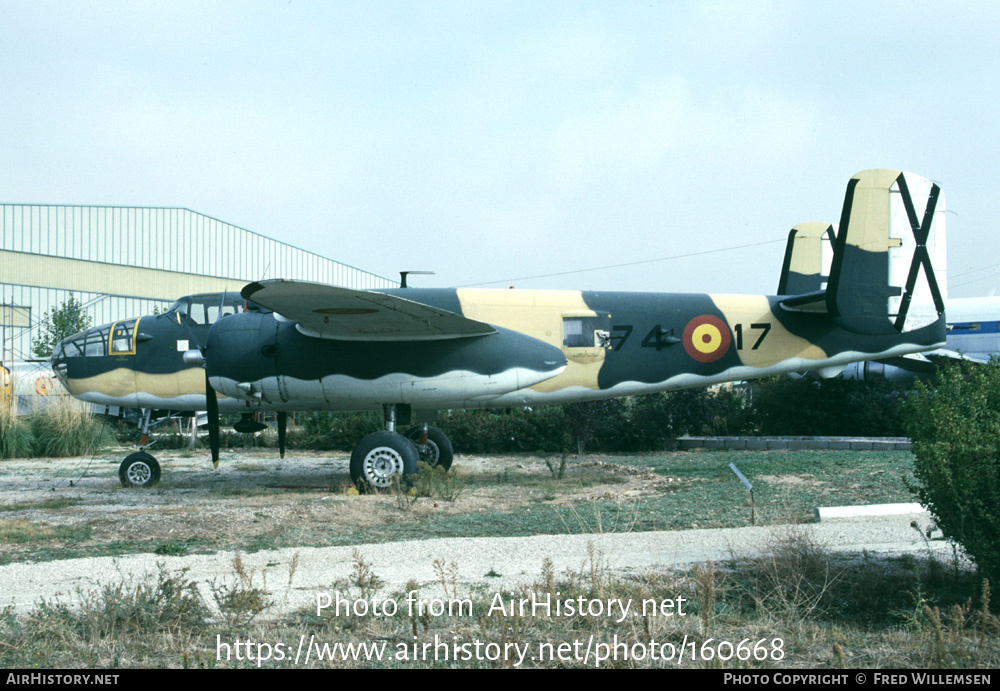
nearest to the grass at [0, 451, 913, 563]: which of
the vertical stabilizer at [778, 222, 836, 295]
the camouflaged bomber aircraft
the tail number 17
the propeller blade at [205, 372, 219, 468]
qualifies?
the propeller blade at [205, 372, 219, 468]

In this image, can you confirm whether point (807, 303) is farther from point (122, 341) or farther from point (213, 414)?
point (122, 341)

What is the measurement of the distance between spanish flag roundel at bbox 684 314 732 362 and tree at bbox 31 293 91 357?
2738cm

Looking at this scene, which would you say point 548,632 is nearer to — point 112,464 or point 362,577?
point 362,577

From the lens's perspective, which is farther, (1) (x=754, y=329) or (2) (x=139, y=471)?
(1) (x=754, y=329)

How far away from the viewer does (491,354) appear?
40.8 ft

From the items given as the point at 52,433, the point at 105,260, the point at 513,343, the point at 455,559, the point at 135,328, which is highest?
the point at 105,260

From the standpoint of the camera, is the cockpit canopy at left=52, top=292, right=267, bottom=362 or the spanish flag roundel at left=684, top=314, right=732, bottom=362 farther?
the cockpit canopy at left=52, top=292, right=267, bottom=362

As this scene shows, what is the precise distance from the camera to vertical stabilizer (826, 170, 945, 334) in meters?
12.5

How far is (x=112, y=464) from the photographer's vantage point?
1731 centimetres

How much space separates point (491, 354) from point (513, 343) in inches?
16.3

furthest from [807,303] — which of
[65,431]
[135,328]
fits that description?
[65,431]

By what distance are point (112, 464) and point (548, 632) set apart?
1555 cm

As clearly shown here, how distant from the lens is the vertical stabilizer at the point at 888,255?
12.5 m

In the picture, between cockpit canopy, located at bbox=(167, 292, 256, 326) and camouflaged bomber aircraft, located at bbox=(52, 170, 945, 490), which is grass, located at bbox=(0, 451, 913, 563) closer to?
camouflaged bomber aircraft, located at bbox=(52, 170, 945, 490)
